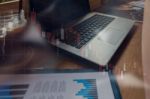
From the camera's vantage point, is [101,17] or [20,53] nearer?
[20,53]

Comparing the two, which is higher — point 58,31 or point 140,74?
point 58,31

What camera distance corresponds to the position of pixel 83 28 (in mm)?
778

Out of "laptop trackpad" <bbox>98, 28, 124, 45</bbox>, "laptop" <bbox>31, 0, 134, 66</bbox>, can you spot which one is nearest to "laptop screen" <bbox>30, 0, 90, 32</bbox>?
"laptop" <bbox>31, 0, 134, 66</bbox>

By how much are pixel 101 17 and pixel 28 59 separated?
0.35m

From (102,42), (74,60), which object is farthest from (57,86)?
(102,42)

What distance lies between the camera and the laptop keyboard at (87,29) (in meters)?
0.71

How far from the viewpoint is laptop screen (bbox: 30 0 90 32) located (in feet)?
2.37

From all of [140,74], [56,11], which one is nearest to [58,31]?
[56,11]

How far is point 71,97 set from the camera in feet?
1.75

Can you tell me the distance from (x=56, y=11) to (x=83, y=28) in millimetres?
120

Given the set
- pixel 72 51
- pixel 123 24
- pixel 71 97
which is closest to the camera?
pixel 71 97

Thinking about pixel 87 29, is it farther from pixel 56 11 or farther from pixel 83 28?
pixel 56 11

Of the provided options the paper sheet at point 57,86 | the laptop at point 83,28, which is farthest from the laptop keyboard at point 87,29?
the paper sheet at point 57,86

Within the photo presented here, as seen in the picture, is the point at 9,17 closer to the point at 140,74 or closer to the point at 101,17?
the point at 101,17
